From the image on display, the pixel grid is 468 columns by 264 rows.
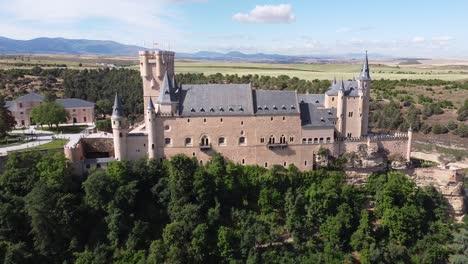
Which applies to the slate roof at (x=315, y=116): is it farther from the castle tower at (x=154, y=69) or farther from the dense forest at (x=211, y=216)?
the castle tower at (x=154, y=69)

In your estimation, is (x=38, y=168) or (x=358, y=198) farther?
(x=358, y=198)

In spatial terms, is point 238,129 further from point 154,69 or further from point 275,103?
point 154,69

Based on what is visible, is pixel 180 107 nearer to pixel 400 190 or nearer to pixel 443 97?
pixel 400 190

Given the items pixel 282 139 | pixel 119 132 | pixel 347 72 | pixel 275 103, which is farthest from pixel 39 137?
pixel 347 72

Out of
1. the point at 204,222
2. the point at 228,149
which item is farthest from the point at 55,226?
the point at 228,149

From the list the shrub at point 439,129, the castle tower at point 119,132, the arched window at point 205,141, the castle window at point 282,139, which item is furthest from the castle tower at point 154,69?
the shrub at point 439,129
